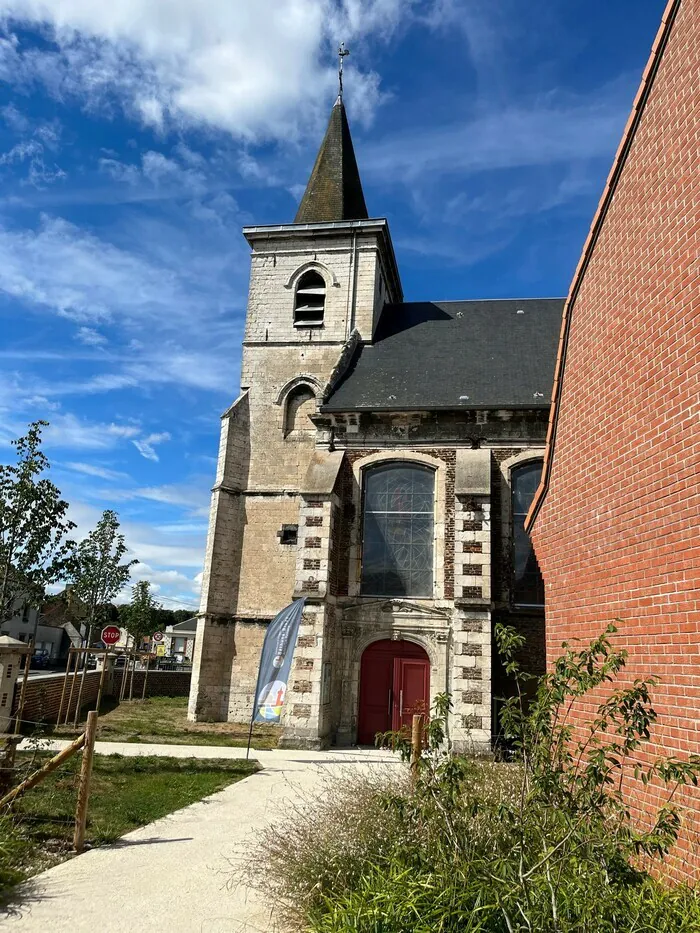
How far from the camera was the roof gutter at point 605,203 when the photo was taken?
6797 millimetres

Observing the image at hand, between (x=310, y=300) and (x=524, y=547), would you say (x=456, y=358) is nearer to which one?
(x=310, y=300)

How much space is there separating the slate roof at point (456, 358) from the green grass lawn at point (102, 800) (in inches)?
352

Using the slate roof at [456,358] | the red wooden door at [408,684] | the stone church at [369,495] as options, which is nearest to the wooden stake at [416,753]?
the stone church at [369,495]

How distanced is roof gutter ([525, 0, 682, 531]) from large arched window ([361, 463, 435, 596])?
6800 mm

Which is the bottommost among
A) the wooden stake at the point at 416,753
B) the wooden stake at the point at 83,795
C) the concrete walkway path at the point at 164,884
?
the concrete walkway path at the point at 164,884

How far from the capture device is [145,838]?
7.12m

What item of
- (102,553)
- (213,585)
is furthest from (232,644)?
(102,553)

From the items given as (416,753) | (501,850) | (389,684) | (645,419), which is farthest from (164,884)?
(389,684)

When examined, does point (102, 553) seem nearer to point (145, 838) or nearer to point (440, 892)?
point (145, 838)

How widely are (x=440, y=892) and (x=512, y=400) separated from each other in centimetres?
1314

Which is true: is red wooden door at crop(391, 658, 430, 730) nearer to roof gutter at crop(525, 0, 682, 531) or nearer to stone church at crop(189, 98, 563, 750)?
stone church at crop(189, 98, 563, 750)

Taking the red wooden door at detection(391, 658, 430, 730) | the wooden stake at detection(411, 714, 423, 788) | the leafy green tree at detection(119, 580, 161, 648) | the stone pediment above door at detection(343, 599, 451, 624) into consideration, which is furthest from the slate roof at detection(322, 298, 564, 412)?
the leafy green tree at detection(119, 580, 161, 648)

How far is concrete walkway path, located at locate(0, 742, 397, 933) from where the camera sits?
16.3 ft

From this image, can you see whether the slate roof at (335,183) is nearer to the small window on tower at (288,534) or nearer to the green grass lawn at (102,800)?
the small window on tower at (288,534)
